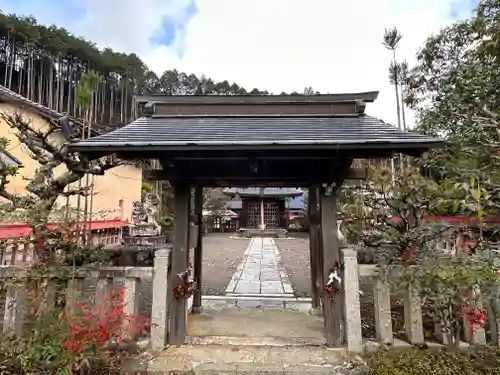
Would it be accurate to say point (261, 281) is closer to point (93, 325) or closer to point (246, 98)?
point (246, 98)


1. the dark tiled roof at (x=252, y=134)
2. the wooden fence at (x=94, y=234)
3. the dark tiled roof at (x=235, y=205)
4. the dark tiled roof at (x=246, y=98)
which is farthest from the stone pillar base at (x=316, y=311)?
the dark tiled roof at (x=235, y=205)

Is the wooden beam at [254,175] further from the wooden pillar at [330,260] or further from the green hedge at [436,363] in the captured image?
the green hedge at [436,363]

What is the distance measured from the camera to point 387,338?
11.1ft

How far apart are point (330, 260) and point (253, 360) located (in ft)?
4.69

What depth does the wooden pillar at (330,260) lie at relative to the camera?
3662mm

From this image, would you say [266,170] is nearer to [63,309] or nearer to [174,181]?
[174,181]

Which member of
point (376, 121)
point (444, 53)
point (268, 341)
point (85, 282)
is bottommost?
point (268, 341)

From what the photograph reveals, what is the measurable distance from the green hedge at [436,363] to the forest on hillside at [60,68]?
2211 cm

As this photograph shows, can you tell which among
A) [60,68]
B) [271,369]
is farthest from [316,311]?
[60,68]

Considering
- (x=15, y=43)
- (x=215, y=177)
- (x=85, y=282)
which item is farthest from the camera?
(x=15, y=43)

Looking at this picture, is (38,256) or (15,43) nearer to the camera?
(38,256)

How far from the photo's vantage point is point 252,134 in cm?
382

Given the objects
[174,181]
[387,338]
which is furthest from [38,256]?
[387,338]

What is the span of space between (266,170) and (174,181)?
127cm
